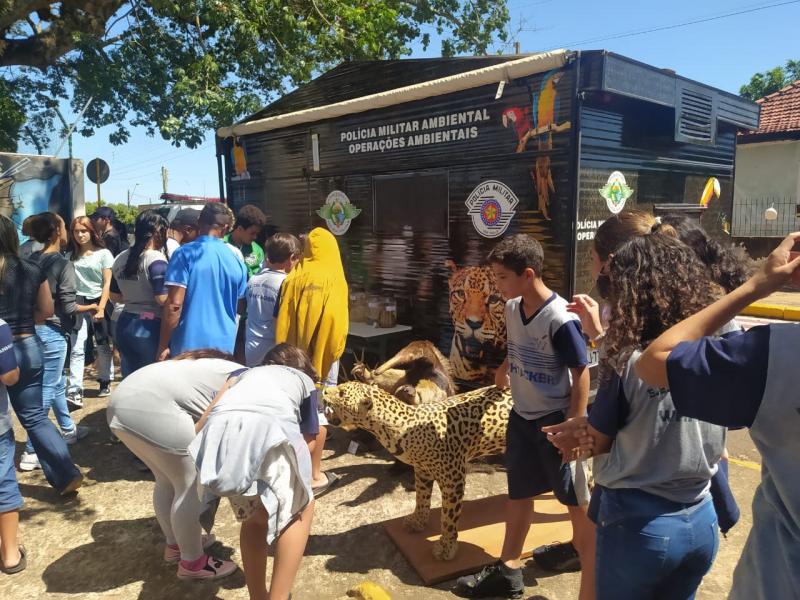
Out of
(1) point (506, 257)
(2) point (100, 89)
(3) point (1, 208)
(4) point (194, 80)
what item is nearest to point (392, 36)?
(4) point (194, 80)

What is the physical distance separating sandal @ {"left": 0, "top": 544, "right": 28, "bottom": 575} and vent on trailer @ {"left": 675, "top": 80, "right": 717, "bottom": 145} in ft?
17.6

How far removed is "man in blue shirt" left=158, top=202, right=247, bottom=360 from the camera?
398cm

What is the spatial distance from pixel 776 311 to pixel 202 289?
10.4 metres

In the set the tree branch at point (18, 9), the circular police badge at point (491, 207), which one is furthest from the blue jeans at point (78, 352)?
the tree branch at point (18, 9)

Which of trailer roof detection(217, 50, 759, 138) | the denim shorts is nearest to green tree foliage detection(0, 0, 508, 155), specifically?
trailer roof detection(217, 50, 759, 138)

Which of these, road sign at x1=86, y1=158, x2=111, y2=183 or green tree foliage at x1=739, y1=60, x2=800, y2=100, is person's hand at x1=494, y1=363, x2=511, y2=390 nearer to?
road sign at x1=86, y1=158, x2=111, y2=183

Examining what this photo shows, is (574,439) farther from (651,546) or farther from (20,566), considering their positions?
(20,566)

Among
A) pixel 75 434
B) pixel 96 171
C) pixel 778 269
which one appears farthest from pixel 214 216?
pixel 96 171

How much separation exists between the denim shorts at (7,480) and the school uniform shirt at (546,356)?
111 inches

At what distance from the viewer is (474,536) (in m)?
3.46

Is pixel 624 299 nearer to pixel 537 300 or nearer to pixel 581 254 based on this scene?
pixel 537 300

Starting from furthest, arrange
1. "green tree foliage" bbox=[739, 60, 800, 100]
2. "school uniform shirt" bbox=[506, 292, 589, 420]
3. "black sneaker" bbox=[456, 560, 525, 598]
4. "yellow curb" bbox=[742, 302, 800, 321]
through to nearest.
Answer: "green tree foliage" bbox=[739, 60, 800, 100]
"yellow curb" bbox=[742, 302, 800, 321]
"black sneaker" bbox=[456, 560, 525, 598]
"school uniform shirt" bbox=[506, 292, 589, 420]

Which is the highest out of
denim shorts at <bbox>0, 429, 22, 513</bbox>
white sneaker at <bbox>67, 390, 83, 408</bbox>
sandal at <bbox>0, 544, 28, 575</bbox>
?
denim shorts at <bbox>0, 429, 22, 513</bbox>

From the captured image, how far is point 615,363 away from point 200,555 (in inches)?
99.0
